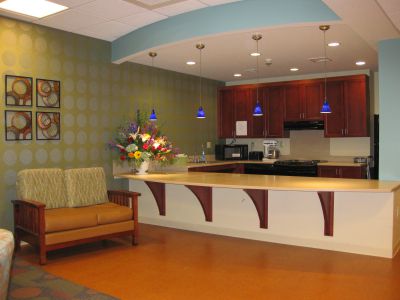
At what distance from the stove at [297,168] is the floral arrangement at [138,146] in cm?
214

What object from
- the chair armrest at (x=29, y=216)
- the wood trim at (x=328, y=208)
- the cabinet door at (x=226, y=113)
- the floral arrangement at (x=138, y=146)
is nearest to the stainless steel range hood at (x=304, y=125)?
the cabinet door at (x=226, y=113)

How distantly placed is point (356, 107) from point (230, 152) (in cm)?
255

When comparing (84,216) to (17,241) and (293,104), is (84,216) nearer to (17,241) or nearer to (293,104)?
(17,241)

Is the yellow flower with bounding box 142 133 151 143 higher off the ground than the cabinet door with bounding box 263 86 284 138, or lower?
lower

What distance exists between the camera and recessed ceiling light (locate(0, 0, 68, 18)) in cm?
442

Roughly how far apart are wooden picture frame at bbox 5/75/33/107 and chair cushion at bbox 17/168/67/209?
0.87 meters

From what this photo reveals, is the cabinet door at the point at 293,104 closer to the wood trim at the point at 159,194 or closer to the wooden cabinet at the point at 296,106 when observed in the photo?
the wooden cabinet at the point at 296,106

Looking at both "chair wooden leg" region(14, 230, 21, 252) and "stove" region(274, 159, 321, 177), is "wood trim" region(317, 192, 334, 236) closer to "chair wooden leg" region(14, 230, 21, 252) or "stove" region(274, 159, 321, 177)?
"stove" region(274, 159, 321, 177)

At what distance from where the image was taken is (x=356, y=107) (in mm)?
7156

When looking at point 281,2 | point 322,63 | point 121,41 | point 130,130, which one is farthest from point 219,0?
point 322,63

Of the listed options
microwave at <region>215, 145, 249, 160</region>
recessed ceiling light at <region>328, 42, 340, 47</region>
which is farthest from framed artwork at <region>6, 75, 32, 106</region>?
microwave at <region>215, 145, 249, 160</region>

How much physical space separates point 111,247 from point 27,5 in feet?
9.55

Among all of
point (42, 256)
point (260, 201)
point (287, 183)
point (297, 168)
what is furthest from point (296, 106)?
point (42, 256)

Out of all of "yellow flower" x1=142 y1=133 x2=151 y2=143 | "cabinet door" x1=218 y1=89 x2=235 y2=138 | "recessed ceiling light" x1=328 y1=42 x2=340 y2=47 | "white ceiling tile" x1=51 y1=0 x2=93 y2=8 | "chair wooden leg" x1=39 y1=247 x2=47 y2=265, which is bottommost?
"chair wooden leg" x1=39 y1=247 x2=47 y2=265
